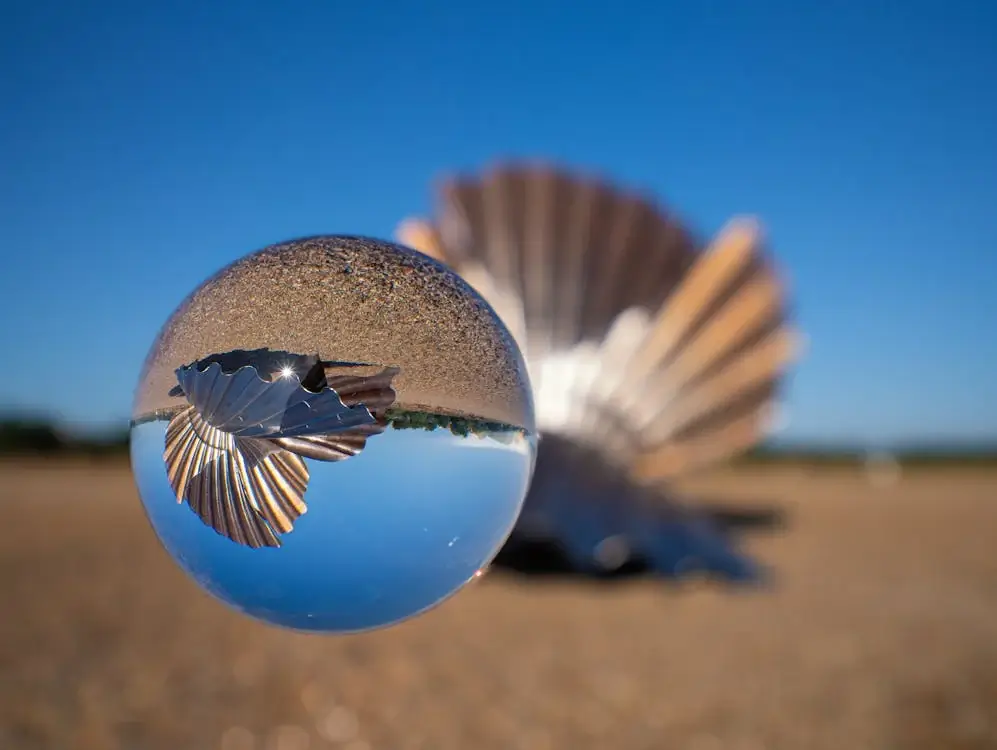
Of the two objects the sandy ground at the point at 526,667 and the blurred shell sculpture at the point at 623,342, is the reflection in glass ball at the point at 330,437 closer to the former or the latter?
the sandy ground at the point at 526,667

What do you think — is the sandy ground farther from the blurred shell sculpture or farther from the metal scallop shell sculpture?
the metal scallop shell sculpture

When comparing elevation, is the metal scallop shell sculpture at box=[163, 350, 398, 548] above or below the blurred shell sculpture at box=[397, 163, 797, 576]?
below

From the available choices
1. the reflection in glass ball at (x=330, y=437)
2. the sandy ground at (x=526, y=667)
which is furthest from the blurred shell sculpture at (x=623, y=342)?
the reflection in glass ball at (x=330, y=437)

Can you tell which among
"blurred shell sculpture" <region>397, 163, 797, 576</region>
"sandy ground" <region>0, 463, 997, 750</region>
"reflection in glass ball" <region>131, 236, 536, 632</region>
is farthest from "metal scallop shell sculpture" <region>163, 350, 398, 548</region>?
"blurred shell sculpture" <region>397, 163, 797, 576</region>

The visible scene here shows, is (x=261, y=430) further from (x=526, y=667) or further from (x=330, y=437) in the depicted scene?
(x=526, y=667)

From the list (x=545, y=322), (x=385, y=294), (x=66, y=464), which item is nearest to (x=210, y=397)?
(x=385, y=294)

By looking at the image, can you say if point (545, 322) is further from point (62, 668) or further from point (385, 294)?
point (385, 294)

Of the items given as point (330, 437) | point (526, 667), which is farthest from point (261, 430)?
point (526, 667)
